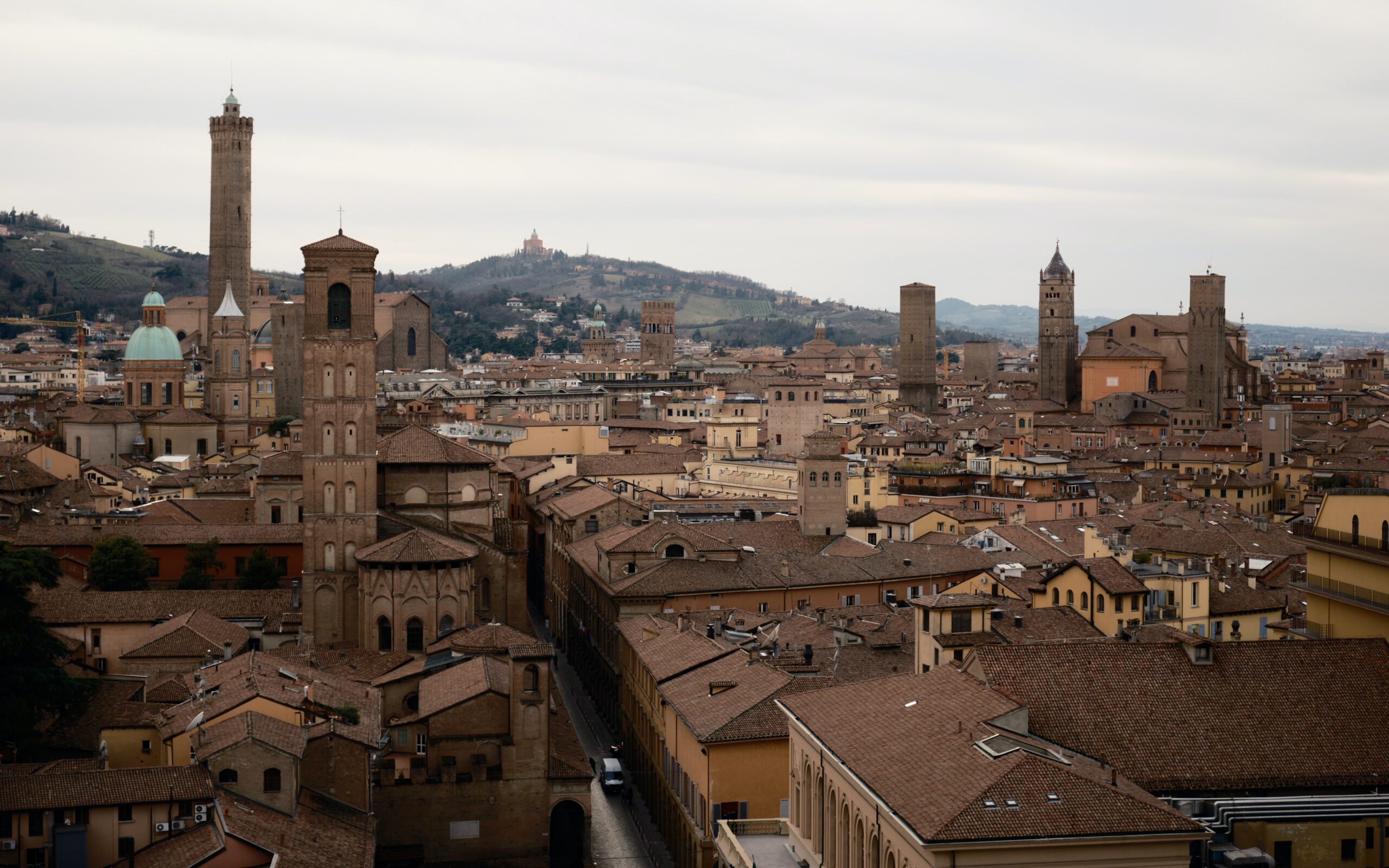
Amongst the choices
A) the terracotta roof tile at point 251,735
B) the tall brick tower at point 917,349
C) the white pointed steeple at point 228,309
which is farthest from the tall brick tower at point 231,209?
the terracotta roof tile at point 251,735

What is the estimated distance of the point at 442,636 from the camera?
44969 mm

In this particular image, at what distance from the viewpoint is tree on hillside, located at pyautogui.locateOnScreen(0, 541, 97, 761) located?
3450cm

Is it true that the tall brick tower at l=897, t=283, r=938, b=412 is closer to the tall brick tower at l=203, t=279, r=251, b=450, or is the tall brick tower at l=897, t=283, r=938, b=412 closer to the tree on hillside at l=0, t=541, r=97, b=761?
the tall brick tower at l=203, t=279, r=251, b=450

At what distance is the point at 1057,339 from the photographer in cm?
12562

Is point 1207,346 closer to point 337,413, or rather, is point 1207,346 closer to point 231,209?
point 231,209

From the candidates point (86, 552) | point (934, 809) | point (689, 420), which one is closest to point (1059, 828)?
point (934, 809)

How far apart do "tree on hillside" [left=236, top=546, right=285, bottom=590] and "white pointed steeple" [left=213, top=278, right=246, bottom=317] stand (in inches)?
2037

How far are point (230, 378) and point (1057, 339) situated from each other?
2343 inches

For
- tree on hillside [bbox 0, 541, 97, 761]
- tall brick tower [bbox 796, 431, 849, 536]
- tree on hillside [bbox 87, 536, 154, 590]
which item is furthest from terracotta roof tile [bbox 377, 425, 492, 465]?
tree on hillside [bbox 0, 541, 97, 761]

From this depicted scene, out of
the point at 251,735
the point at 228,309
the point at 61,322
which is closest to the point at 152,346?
the point at 228,309

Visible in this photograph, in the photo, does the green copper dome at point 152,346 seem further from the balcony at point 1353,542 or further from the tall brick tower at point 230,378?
the balcony at point 1353,542

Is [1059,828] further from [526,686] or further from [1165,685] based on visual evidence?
[526,686]

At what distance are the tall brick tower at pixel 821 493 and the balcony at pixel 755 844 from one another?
87.8ft

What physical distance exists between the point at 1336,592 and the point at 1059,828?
11.4 meters
